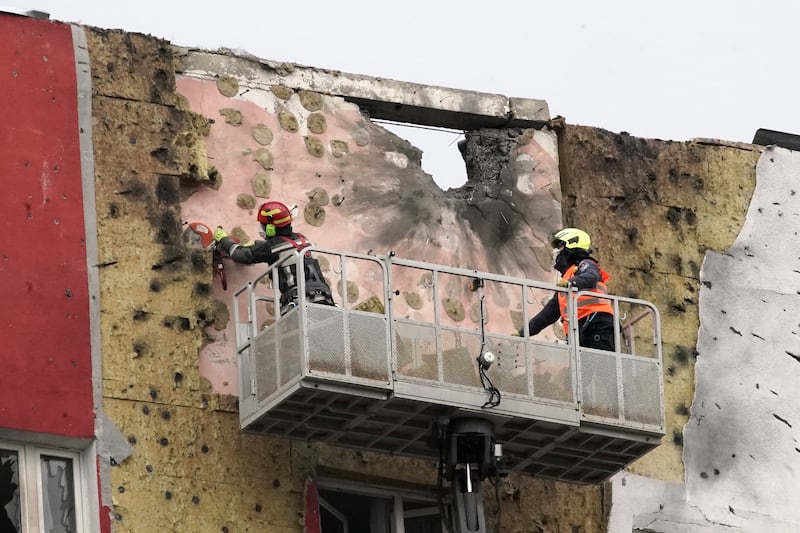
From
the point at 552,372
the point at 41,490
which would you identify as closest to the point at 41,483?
the point at 41,490

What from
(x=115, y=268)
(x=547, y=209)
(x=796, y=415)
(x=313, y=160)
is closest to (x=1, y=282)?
(x=115, y=268)

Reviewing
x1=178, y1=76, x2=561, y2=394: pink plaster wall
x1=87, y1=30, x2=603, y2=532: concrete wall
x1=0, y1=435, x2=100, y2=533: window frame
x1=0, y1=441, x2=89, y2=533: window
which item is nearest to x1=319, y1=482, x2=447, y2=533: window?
x1=87, y1=30, x2=603, y2=532: concrete wall

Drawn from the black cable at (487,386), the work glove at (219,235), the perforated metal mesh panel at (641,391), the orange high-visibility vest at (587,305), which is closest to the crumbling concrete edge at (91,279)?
the work glove at (219,235)

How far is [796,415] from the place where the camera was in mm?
25656

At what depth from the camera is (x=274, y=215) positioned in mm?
23281

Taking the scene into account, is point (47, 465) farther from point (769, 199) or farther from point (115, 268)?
point (769, 199)

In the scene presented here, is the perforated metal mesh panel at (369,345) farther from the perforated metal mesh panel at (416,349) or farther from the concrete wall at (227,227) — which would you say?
the concrete wall at (227,227)

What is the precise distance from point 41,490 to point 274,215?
10.9 feet

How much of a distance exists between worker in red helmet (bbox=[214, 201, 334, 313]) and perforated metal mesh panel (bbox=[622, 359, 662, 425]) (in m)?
2.76

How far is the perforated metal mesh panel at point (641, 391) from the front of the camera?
75.3 feet

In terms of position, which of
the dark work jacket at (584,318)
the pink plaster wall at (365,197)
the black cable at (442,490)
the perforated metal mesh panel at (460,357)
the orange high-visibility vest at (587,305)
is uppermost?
the pink plaster wall at (365,197)

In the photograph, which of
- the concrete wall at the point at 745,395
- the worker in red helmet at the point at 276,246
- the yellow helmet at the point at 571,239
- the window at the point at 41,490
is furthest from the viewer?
the concrete wall at the point at 745,395

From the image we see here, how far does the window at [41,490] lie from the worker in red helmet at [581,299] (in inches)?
172

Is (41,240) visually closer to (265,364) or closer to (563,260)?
(265,364)
